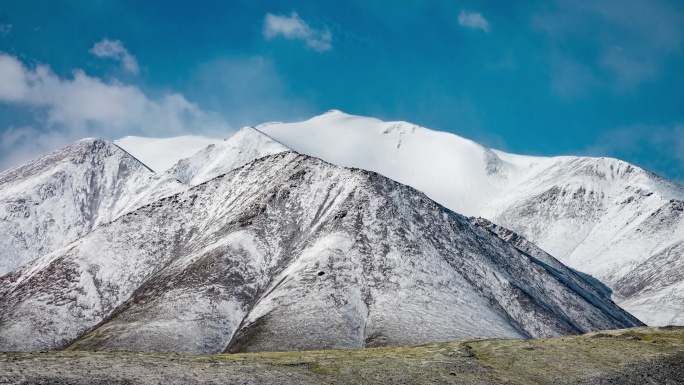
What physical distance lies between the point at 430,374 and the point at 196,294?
10179 cm

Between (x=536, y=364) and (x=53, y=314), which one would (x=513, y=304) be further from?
(x=53, y=314)

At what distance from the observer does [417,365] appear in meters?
69.2

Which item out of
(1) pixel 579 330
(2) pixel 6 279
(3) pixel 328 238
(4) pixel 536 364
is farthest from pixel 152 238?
(4) pixel 536 364

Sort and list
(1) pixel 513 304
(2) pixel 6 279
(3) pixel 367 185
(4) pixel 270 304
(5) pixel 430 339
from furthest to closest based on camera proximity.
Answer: (3) pixel 367 185 < (2) pixel 6 279 < (1) pixel 513 304 < (4) pixel 270 304 < (5) pixel 430 339

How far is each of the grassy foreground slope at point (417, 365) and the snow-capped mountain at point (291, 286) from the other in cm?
5274

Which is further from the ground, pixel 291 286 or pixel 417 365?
pixel 291 286

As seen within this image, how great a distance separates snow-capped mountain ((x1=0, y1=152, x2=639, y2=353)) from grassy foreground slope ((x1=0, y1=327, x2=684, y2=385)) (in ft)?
173

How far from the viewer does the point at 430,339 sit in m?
133

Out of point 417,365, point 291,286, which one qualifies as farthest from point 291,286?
point 417,365

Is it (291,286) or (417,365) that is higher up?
(291,286)

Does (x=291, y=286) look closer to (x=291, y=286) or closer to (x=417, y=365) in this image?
(x=291, y=286)

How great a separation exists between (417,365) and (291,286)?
293ft

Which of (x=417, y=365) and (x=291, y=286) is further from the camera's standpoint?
(x=291, y=286)

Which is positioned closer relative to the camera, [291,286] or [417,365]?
[417,365]
